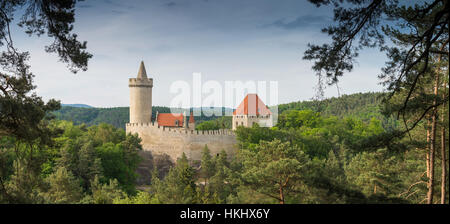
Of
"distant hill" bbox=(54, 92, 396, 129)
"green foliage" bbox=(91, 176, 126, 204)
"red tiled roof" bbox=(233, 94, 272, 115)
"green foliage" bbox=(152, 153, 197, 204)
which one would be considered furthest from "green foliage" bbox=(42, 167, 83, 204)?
"distant hill" bbox=(54, 92, 396, 129)

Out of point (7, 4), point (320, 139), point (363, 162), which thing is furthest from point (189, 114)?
point (7, 4)

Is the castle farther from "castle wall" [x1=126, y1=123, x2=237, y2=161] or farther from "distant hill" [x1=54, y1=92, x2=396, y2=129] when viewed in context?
"distant hill" [x1=54, y1=92, x2=396, y2=129]

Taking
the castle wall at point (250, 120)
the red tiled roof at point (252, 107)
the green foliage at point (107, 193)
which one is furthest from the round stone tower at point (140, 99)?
the green foliage at point (107, 193)

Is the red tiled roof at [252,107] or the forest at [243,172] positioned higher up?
the red tiled roof at [252,107]

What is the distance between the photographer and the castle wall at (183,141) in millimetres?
28625

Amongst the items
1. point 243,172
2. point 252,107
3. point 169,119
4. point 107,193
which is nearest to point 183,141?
point 169,119

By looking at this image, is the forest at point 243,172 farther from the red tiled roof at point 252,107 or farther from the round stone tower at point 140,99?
the red tiled roof at point 252,107

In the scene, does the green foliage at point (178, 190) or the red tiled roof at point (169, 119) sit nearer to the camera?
the green foliage at point (178, 190)

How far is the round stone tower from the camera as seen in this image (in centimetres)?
3247

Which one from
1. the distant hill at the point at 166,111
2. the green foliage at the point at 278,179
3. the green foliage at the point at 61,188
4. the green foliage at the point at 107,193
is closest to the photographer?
the green foliage at the point at 278,179

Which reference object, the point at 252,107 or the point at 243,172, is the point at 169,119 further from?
the point at 243,172

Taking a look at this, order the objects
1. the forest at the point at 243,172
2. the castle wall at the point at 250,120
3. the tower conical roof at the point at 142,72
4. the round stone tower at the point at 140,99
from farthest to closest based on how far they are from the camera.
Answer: the castle wall at the point at 250,120 < the tower conical roof at the point at 142,72 < the round stone tower at the point at 140,99 < the forest at the point at 243,172

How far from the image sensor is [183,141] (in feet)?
93.9
